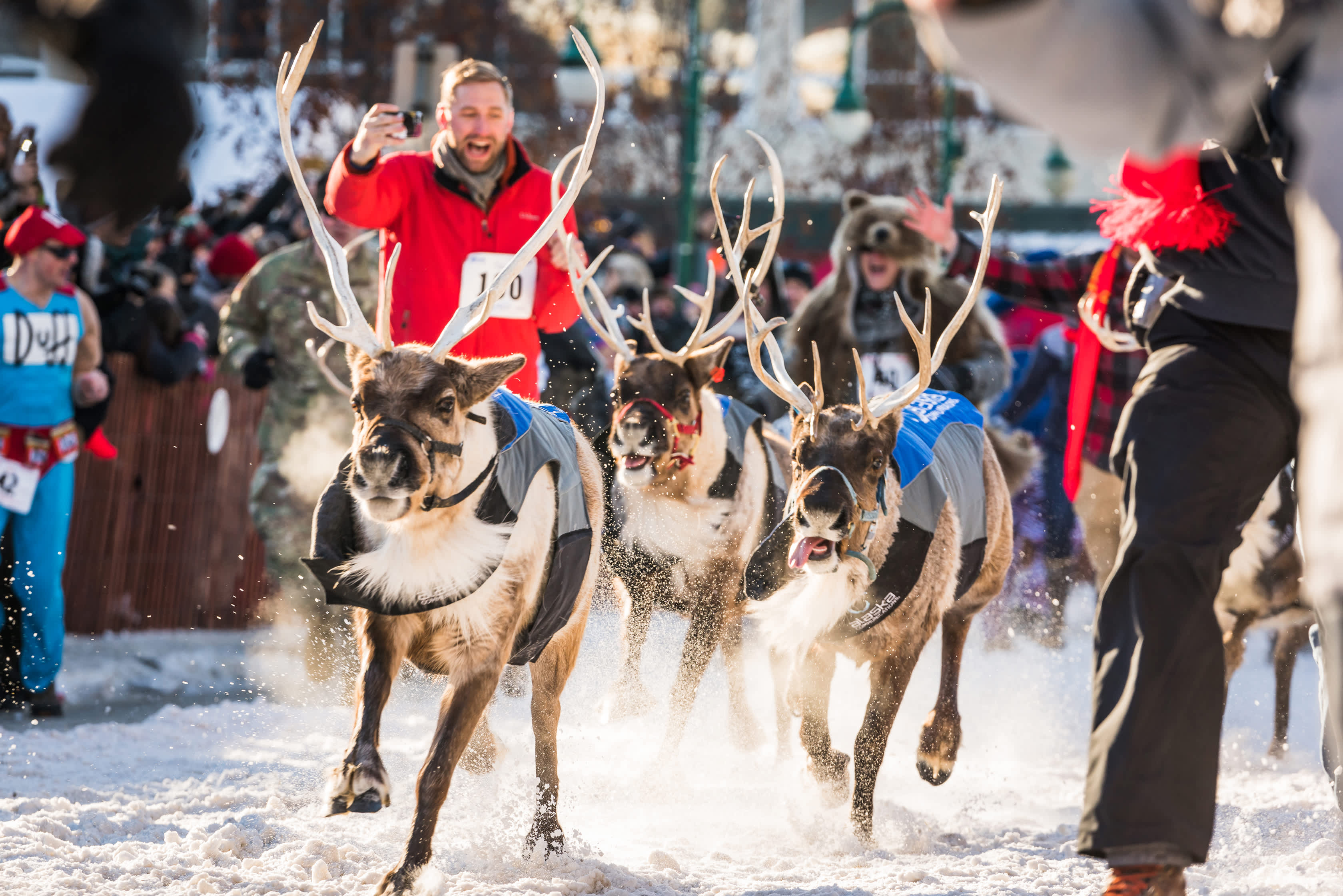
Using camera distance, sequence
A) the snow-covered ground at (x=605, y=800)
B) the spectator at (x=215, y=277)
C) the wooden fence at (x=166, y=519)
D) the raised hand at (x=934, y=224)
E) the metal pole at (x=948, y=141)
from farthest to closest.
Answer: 1. the metal pole at (x=948, y=141)
2. the spectator at (x=215, y=277)
3. the wooden fence at (x=166, y=519)
4. the raised hand at (x=934, y=224)
5. the snow-covered ground at (x=605, y=800)

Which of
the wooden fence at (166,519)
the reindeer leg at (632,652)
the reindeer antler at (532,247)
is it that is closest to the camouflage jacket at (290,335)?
the wooden fence at (166,519)

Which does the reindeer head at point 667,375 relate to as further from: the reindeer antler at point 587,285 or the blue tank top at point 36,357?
the blue tank top at point 36,357

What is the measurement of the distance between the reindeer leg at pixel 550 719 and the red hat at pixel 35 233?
3.04 meters

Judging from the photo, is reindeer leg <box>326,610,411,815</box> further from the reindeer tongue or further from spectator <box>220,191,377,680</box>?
spectator <box>220,191,377,680</box>

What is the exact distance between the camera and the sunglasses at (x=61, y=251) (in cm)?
676

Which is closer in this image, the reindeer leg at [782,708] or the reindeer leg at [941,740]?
the reindeer leg at [941,740]

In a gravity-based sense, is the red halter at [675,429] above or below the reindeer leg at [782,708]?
above

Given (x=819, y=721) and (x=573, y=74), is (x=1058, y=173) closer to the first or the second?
(x=573, y=74)

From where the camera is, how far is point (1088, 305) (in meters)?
5.04

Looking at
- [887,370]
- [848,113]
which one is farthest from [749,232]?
[848,113]

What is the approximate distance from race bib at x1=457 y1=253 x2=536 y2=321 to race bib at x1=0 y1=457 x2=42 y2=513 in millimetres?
2554

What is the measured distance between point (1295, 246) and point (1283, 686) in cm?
422

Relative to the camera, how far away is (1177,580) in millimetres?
3006

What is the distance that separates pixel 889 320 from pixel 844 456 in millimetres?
2976
